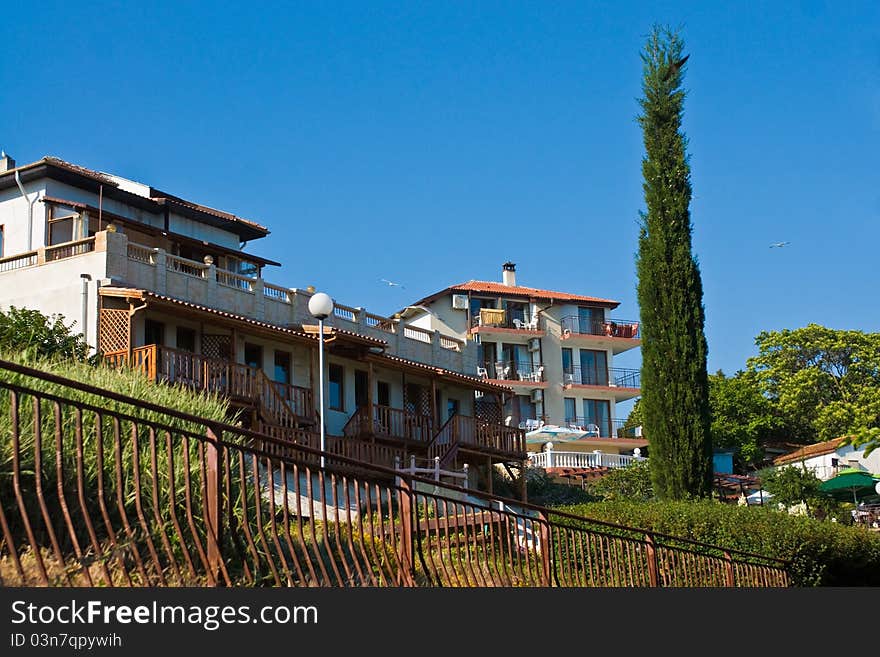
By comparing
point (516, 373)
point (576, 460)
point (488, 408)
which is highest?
point (516, 373)

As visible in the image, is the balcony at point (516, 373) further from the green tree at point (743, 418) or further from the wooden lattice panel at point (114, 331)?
the wooden lattice panel at point (114, 331)

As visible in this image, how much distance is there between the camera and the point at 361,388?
35.5 meters

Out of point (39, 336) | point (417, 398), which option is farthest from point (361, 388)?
point (39, 336)

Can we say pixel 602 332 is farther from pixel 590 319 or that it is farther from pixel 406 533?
pixel 406 533

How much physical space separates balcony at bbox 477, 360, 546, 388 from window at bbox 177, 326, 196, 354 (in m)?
35.3

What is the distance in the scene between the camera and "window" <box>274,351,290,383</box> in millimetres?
32125

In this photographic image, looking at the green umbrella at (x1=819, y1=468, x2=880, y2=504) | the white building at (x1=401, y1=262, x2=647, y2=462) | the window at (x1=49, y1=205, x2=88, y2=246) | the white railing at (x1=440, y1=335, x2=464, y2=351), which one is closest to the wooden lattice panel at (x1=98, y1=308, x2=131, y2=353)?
the window at (x1=49, y1=205, x2=88, y2=246)

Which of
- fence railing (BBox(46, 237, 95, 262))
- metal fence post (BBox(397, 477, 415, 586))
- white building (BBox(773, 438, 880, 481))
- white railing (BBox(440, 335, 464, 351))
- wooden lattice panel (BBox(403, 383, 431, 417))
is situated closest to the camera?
metal fence post (BBox(397, 477, 415, 586))

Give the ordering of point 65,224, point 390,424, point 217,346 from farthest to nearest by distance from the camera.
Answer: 1. point 65,224
2. point 390,424
3. point 217,346

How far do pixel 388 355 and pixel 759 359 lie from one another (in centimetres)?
3731

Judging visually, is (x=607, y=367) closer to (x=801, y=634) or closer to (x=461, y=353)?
(x=461, y=353)

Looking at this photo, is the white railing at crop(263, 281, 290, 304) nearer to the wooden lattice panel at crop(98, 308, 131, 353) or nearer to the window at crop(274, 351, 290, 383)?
the window at crop(274, 351, 290, 383)

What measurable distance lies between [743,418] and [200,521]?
188 ft

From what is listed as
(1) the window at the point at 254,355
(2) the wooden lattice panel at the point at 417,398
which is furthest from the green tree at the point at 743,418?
(1) the window at the point at 254,355
